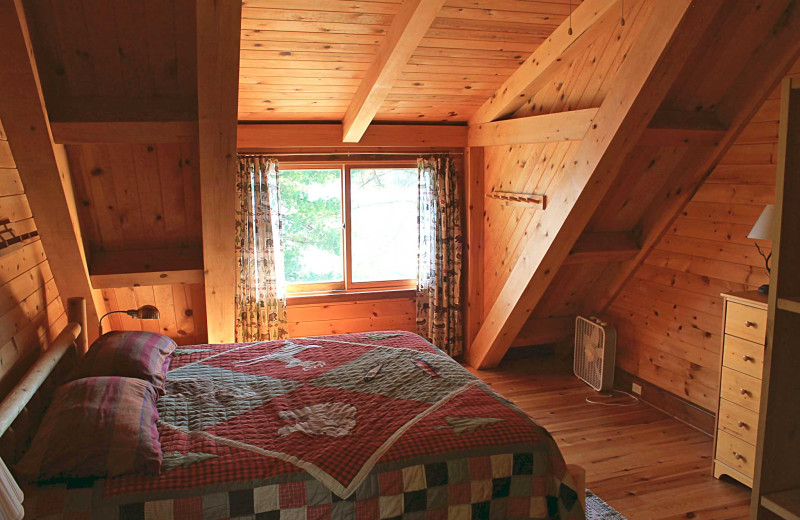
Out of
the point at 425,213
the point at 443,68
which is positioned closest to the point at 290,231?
the point at 425,213

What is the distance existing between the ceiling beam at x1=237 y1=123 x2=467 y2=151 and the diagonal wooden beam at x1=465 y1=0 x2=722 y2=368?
120cm

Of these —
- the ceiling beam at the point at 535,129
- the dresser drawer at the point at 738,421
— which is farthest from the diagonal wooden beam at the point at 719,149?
the dresser drawer at the point at 738,421

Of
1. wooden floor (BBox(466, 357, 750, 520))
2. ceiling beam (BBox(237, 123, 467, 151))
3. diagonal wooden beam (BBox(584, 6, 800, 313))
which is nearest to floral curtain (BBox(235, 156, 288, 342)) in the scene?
ceiling beam (BBox(237, 123, 467, 151))

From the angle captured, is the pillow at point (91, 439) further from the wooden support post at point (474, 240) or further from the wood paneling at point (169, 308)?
the wooden support post at point (474, 240)

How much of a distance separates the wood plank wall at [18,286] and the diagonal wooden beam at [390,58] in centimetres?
180

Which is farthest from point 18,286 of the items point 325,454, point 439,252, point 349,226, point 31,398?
point 439,252

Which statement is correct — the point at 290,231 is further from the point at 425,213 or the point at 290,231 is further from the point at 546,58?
the point at 546,58

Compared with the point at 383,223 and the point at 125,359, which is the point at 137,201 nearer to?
the point at 125,359

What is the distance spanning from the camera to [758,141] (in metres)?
3.29

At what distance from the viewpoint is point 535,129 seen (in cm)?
386

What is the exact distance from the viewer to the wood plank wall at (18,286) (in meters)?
2.36

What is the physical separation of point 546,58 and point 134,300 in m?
2.82

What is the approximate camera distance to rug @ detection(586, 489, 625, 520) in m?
2.84

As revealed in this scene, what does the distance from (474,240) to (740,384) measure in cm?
234
